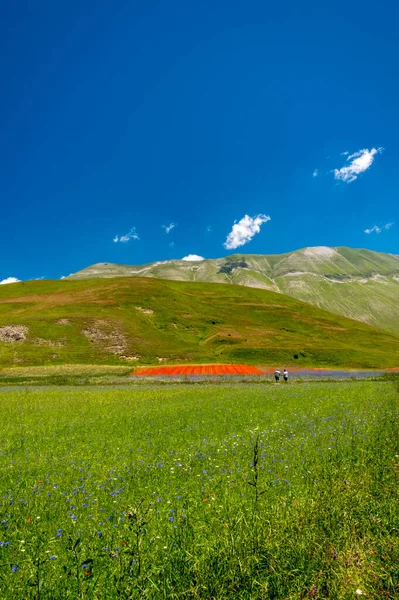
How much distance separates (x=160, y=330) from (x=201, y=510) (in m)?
105

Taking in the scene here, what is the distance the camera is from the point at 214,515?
28.6 ft

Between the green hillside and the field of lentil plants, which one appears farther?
the green hillside

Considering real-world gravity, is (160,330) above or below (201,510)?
above

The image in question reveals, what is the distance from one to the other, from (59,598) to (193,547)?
2494 mm

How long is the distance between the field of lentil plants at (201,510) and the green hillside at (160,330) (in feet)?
234

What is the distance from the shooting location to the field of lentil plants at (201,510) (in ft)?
18.9

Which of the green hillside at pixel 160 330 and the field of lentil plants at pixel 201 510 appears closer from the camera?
the field of lentil plants at pixel 201 510

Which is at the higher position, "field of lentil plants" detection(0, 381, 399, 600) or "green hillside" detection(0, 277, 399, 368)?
"green hillside" detection(0, 277, 399, 368)

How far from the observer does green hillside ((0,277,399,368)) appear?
89375 millimetres

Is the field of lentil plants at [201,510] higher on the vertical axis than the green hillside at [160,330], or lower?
lower

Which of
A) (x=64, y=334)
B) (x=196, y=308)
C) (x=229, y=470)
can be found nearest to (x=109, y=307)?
(x=64, y=334)

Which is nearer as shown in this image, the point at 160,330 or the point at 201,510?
the point at 201,510

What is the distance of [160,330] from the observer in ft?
371

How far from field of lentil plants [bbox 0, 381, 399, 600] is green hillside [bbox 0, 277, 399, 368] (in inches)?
2803
